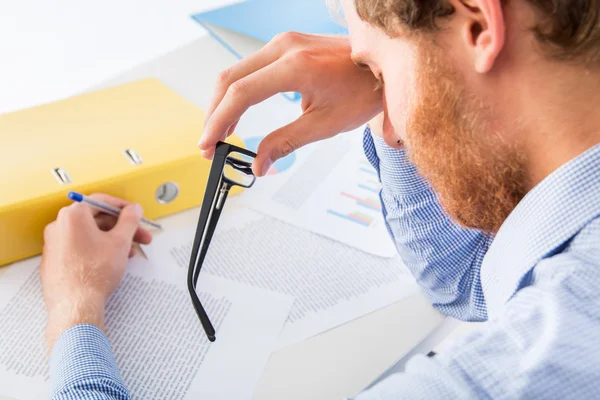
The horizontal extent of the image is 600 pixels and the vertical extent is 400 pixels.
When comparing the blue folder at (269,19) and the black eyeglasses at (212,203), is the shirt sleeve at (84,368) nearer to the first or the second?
the black eyeglasses at (212,203)

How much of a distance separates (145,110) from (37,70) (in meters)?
1.12

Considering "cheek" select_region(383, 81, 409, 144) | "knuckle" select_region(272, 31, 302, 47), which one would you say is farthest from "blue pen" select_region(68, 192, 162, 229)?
"cheek" select_region(383, 81, 409, 144)

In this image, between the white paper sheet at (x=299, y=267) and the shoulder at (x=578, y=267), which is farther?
the white paper sheet at (x=299, y=267)

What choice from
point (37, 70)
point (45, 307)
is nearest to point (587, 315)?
point (45, 307)

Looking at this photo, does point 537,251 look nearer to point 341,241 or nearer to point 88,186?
point 341,241

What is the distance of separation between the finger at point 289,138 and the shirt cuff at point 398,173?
0.14m

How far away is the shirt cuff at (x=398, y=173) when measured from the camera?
1131 millimetres

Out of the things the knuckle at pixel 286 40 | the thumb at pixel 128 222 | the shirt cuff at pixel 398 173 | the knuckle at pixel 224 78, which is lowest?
the thumb at pixel 128 222

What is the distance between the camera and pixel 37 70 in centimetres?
225

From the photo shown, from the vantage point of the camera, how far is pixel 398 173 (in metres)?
1.14

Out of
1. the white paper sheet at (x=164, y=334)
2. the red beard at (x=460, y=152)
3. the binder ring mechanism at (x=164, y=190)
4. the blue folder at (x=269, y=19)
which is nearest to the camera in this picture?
the red beard at (x=460, y=152)

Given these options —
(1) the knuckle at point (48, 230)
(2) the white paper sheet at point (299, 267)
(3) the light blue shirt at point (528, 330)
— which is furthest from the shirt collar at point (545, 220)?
(1) the knuckle at point (48, 230)

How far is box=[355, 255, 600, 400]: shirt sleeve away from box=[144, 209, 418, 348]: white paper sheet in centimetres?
35

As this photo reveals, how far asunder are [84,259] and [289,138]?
382mm
